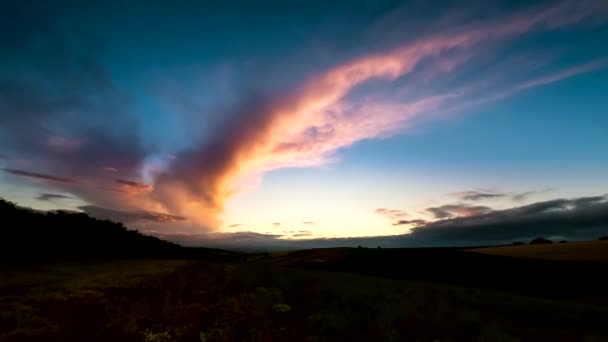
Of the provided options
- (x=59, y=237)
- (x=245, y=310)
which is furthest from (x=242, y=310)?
(x=59, y=237)

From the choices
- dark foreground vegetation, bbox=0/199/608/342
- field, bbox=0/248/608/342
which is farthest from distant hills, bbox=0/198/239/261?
field, bbox=0/248/608/342

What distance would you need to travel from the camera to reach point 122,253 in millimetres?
35031

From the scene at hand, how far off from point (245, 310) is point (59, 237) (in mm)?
23842

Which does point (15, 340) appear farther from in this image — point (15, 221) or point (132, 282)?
point (15, 221)

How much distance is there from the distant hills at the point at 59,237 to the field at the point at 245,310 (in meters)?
4.63

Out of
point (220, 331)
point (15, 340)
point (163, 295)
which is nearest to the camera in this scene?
point (15, 340)

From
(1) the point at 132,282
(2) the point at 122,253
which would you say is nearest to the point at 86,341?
(1) the point at 132,282

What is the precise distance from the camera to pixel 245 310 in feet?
46.9

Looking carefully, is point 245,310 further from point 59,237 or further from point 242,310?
point 59,237

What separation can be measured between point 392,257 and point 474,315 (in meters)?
41.5

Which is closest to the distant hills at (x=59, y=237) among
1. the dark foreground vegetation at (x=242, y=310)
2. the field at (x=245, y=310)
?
the dark foreground vegetation at (x=242, y=310)

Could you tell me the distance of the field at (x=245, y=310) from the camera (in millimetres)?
11992

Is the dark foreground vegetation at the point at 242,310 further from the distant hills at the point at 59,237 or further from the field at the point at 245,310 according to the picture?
the distant hills at the point at 59,237

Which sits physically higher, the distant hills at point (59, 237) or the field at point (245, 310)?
the distant hills at point (59, 237)
